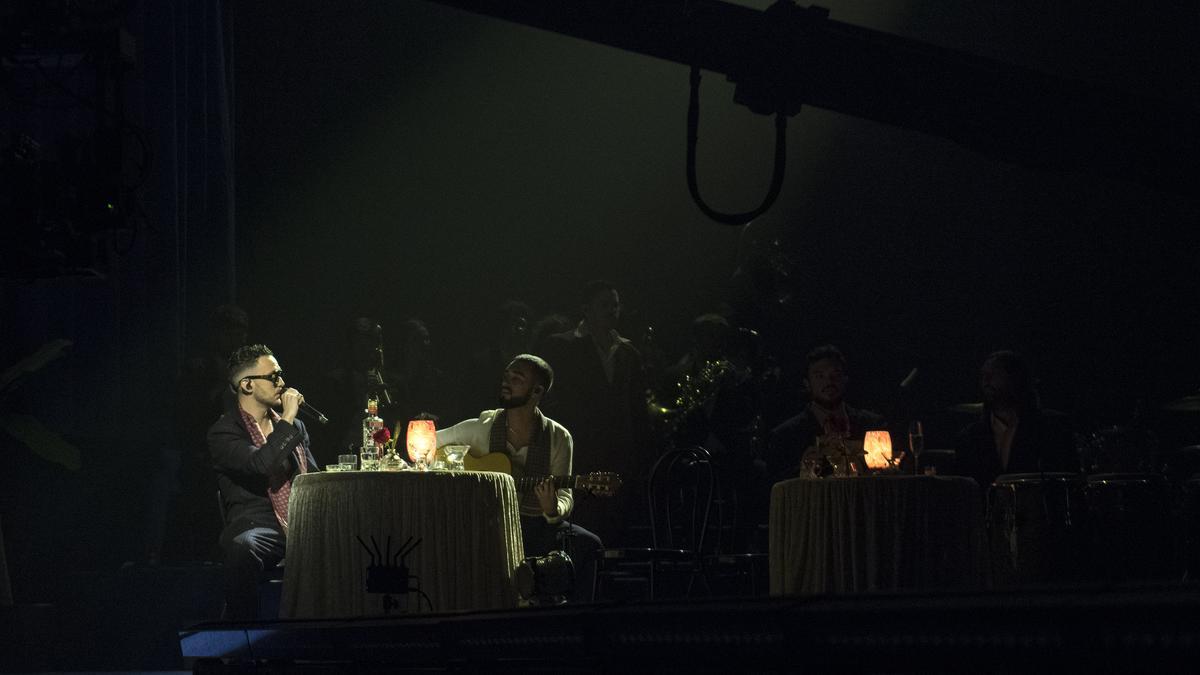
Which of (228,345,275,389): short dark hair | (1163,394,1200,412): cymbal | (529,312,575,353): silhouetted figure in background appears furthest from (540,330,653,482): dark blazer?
(1163,394,1200,412): cymbal

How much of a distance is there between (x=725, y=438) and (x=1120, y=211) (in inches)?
161

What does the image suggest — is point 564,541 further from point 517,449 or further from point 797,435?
point 797,435

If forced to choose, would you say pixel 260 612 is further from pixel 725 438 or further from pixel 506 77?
pixel 506 77

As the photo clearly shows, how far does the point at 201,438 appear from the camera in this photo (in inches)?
273

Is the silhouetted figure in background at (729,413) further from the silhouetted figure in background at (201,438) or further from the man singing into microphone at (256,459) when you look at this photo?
the silhouetted figure in background at (201,438)

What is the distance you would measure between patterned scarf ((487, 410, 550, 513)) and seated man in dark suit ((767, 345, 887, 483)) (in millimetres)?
1228

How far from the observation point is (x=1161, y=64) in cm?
977

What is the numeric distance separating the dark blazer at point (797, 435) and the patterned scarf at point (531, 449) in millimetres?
1235

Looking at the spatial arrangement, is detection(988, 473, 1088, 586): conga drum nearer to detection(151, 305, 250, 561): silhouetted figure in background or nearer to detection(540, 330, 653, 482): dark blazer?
detection(540, 330, 653, 482): dark blazer

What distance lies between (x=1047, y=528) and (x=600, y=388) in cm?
263

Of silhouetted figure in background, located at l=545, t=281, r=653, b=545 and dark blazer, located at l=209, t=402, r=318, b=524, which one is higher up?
silhouetted figure in background, located at l=545, t=281, r=653, b=545

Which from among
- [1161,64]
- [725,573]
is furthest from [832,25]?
[1161,64]

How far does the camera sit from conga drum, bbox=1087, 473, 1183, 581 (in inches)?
227

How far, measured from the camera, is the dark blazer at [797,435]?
6.58 metres
